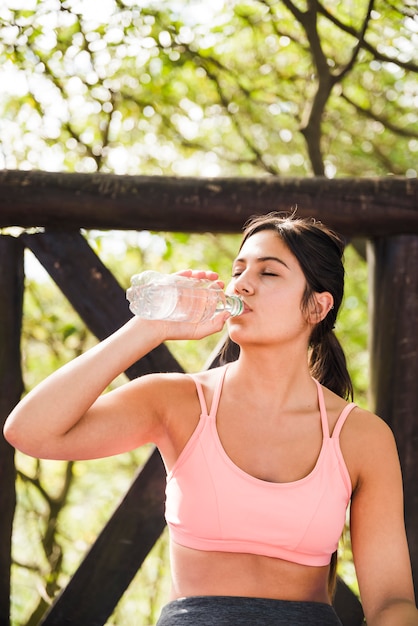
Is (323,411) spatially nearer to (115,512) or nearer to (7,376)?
(115,512)

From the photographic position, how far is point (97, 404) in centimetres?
162

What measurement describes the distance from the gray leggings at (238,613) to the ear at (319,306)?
0.61 m

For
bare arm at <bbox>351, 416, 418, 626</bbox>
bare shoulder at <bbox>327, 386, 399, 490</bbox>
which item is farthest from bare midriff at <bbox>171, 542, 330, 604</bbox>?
bare shoulder at <bbox>327, 386, 399, 490</bbox>

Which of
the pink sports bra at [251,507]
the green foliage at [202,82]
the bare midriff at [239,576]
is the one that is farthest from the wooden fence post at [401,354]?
the green foliage at [202,82]

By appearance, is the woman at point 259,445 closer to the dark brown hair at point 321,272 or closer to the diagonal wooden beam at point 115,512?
the dark brown hair at point 321,272

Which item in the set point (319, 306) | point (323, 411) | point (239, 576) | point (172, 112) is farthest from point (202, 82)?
point (239, 576)

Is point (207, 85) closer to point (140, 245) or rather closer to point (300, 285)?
point (140, 245)

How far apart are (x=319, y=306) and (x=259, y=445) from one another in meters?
0.34

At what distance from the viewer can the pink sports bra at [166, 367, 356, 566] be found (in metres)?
1.58

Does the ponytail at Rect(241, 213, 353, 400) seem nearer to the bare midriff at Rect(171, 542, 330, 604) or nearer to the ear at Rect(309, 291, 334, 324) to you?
the ear at Rect(309, 291, 334, 324)

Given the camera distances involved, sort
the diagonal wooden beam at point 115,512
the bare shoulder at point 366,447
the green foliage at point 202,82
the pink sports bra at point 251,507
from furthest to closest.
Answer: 1. the green foliage at point 202,82
2. the diagonal wooden beam at point 115,512
3. the bare shoulder at point 366,447
4. the pink sports bra at point 251,507

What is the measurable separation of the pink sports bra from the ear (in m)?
0.31

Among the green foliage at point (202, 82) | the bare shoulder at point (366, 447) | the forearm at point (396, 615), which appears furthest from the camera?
the green foliage at point (202, 82)

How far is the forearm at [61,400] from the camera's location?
4.87 ft
